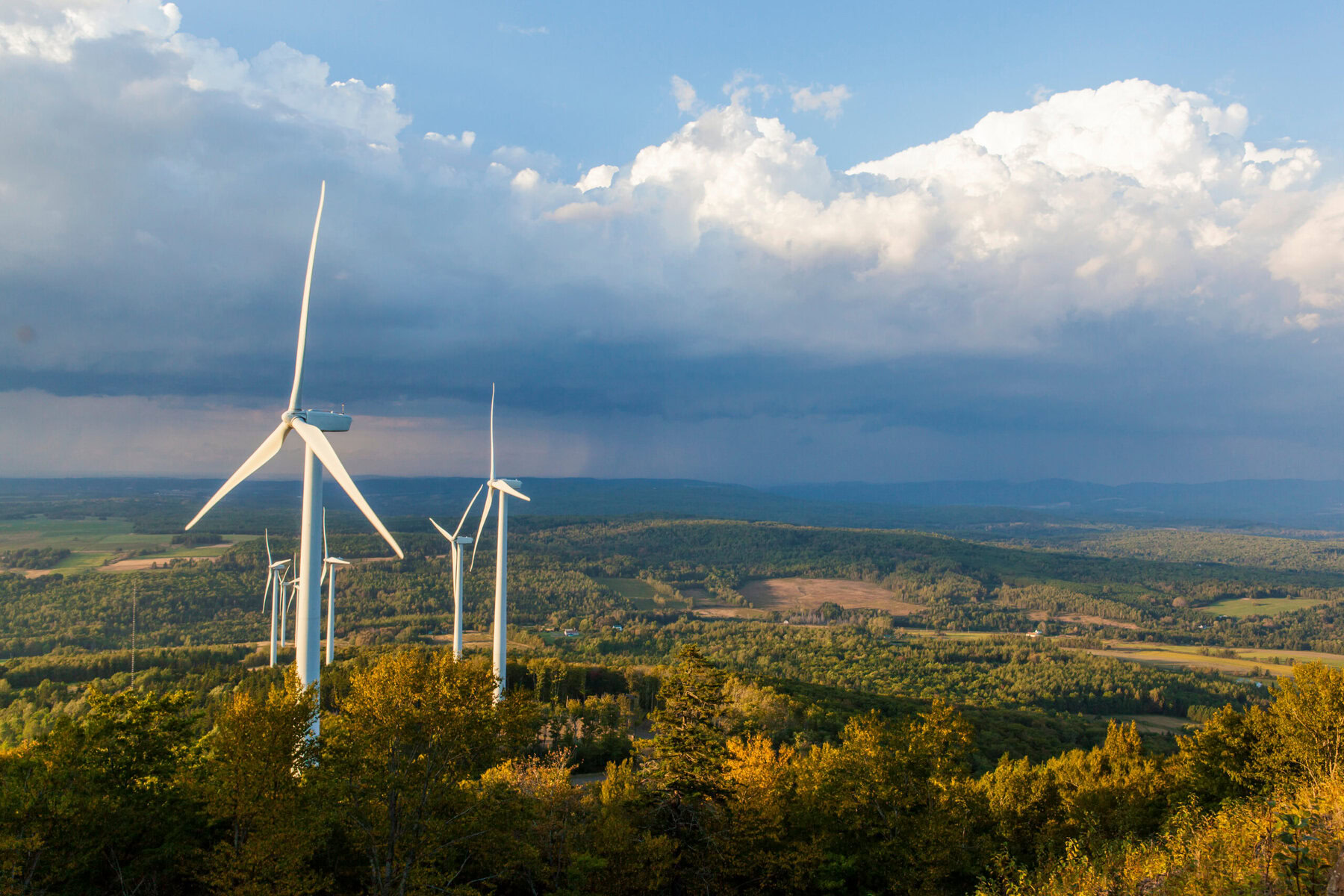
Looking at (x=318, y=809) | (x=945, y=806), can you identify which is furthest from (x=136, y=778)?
(x=945, y=806)

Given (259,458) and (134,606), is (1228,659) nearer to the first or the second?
(259,458)

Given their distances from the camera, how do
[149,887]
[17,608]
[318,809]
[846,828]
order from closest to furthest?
1. [318,809]
2. [149,887]
3. [846,828]
4. [17,608]

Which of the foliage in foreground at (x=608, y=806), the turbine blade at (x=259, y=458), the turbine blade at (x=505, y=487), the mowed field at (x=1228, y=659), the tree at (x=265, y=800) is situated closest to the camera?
the tree at (x=265, y=800)

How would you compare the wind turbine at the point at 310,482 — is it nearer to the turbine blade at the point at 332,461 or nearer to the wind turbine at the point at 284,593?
the turbine blade at the point at 332,461

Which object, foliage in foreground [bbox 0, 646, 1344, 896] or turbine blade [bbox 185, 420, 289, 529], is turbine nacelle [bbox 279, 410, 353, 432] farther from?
foliage in foreground [bbox 0, 646, 1344, 896]

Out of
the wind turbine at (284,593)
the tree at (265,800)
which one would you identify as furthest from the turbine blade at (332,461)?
the wind turbine at (284,593)

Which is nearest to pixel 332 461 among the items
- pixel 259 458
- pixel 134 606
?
pixel 259 458

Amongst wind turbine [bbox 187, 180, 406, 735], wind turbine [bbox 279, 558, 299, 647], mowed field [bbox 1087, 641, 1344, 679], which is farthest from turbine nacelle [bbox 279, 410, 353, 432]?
mowed field [bbox 1087, 641, 1344, 679]

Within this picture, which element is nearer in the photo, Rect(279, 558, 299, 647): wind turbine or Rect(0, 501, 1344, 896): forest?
Rect(0, 501, 1344, 896): forest

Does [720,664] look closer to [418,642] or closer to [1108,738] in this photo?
[418,642]
